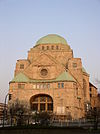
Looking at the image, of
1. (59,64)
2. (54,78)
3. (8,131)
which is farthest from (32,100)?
(8,131)

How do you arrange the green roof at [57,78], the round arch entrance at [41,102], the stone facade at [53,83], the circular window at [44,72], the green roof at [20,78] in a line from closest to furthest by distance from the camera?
1. the stone facade at [53,83]
2. the green roof at [57,78]
3. the round arch entrance at [41,102]
4. the green roof at [20,78]
5. the circular window at [44,72]

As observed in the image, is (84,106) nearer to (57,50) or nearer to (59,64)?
(59,64)

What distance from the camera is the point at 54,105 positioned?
171 feet

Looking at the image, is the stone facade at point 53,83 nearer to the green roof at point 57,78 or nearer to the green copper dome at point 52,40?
the green roof at point 57,78

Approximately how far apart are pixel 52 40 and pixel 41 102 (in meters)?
24.1

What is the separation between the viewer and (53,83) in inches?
2151

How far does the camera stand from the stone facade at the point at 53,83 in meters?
52.1

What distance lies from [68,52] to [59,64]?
8290mm

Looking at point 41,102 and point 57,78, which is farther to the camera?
point 41,102

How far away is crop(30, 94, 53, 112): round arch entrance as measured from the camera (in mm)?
55312

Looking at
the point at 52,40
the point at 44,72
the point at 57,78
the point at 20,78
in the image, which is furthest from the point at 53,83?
the point at 52,40

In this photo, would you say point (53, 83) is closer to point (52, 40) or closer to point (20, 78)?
point (20, 78)

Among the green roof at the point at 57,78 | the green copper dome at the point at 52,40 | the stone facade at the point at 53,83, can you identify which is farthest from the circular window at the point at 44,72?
the green copper dome at the point at 52,40

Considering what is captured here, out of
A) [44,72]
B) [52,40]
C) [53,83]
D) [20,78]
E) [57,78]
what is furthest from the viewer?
[52,40]
